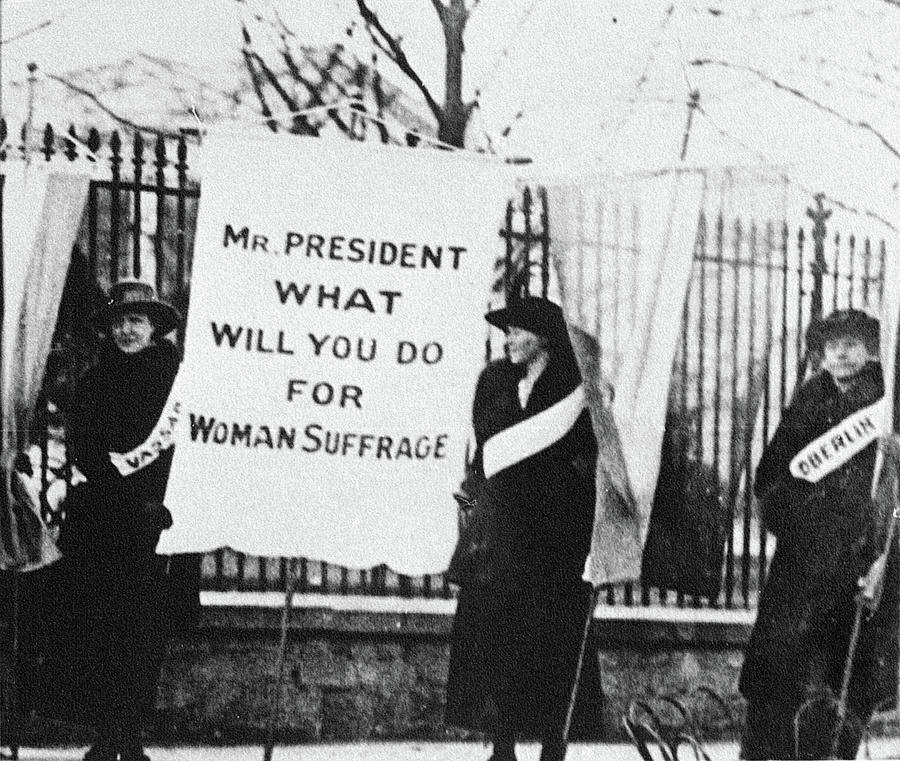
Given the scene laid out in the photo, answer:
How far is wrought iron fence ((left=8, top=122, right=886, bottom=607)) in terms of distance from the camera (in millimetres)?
5164

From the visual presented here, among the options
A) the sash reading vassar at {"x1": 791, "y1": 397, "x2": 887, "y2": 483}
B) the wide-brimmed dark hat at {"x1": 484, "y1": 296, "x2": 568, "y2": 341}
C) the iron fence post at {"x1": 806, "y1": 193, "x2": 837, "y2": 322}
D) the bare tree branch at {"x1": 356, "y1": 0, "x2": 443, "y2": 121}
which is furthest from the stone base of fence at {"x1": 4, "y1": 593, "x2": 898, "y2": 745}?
the bare tree branch at {"x1": 356, "y1": 0, "x2": 443, "y2": 121}

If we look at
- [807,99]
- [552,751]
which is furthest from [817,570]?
[807,99]

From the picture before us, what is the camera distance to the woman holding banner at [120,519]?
16.7 ft

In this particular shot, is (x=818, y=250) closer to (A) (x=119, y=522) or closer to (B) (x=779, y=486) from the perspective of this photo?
Result: (B) (x=779, y=486)

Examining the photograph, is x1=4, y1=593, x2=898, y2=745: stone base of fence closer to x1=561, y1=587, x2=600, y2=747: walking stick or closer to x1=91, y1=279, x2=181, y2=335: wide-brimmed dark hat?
x1=561, y1=587, x2=600, y2=747: walking stick

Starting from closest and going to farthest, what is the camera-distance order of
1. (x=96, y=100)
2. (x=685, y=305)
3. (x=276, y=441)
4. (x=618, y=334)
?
(x=276, y=441)
(x=96, y=100)
(x=618, y=334)
(x=685, y=305)

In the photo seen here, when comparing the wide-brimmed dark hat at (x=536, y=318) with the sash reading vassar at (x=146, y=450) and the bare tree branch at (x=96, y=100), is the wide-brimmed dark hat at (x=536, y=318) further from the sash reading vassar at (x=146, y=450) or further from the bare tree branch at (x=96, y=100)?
the bare tree branch at (x=96, y=100)

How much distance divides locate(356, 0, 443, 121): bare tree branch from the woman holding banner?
1.50m

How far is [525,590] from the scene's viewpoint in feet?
17.3

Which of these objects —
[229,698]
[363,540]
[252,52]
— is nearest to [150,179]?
[252,52]

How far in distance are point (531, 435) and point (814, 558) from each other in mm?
1485

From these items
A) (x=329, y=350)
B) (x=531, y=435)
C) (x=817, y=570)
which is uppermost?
(x=329, y=350)

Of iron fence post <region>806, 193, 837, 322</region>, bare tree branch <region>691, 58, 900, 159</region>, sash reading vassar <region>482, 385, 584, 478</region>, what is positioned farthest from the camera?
iron fence post <region>806, 193, 837, 322</region>

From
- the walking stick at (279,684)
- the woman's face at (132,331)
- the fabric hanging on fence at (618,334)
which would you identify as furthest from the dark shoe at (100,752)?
the fabric hanging on fence at (618,334)
